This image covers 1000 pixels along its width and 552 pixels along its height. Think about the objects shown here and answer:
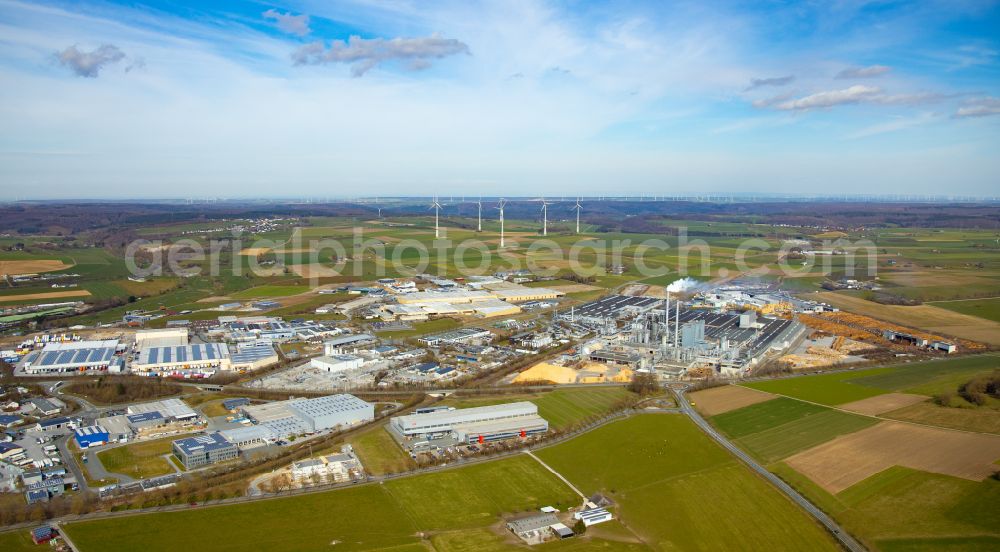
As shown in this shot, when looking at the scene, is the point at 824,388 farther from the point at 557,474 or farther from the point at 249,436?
the point at 249,436

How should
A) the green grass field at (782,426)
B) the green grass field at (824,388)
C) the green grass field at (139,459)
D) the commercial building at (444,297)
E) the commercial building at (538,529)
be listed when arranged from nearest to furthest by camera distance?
the commercial building at (538,529) → the green grass field at (139,459) → the green grass field at (782,426) → the green grass field at (824,388) → the commercial building at (444,297)

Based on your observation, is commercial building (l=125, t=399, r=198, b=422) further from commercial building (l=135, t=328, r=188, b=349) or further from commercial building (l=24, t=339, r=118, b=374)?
commercial building (l=135, t=328, r=188, b=349)

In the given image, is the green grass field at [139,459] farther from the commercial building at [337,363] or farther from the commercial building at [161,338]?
the commercial building at [161,338]

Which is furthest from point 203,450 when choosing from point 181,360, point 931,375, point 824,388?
point 931,375

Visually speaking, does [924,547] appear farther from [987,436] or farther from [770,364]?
[770,364]

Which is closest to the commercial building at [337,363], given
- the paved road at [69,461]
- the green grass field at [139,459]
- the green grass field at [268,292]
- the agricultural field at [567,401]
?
the agricultural field at [567,401]

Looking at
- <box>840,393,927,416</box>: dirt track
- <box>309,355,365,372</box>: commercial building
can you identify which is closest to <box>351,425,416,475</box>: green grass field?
<box>309,355,365,372</box>: commercial building
